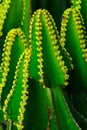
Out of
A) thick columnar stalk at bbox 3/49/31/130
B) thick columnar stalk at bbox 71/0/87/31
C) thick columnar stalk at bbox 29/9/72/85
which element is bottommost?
thick columnar stalk at bbox 3/49/31/130

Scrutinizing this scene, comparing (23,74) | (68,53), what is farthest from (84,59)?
(23,74)

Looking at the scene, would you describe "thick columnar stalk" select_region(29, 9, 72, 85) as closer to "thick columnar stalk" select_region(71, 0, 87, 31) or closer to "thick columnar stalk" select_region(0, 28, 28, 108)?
"thick columnar stalk" select_region(0, 28, 28, 108)

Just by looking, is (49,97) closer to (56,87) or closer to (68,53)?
(56,87)

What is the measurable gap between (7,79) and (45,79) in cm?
7

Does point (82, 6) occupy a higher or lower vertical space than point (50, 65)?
higher

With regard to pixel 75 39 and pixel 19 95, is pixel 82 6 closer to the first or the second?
pixel 75 39

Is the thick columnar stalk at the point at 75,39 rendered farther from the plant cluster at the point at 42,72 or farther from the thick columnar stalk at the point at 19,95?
the thick columnar stalk at the point at 19,95

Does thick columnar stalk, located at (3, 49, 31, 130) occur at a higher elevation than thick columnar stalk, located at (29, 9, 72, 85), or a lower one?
lower

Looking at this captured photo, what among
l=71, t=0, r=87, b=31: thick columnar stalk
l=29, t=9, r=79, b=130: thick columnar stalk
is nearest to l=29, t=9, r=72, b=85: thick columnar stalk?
l=29, t=9, r=79, b=130: thick columnar stalk

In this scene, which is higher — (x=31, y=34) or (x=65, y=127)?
(x=31, y=34)

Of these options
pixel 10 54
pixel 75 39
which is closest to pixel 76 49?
pixel 75 39

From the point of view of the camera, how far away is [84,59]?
844 mm

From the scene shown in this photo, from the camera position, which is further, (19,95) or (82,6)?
(82,6)

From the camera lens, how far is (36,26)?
778 millimetres
